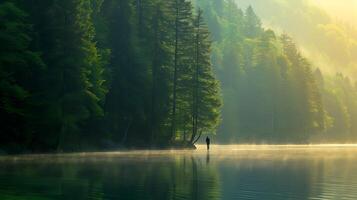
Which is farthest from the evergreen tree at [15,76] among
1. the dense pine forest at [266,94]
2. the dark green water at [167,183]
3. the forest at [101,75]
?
the dense pine forest at [266,94]

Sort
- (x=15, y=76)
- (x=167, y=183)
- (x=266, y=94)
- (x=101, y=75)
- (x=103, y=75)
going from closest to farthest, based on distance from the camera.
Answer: (x=167, y=183) → (x=15, y=76) → (x=101, y=75) → (x=103, y=75) → (x=266, y=94)

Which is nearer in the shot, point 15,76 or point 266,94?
point 15,76

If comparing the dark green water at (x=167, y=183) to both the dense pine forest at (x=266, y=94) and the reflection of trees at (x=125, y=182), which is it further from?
the dense pine forest at (x=266, y=94)

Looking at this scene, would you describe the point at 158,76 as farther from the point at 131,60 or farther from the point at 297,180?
the point at 297,180

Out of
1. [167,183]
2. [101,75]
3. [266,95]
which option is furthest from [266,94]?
[167,183]

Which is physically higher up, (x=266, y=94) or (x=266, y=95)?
(x=266, y=94)

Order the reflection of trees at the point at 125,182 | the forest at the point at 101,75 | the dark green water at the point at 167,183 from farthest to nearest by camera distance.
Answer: the forest at the point at 101,75
the dark green water at the point at 167,183
the reflection of trees at the point at 125,182

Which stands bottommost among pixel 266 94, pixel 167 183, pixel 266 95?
pixel 167 183

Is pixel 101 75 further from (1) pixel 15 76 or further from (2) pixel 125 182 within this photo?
(2) pixel 125 182

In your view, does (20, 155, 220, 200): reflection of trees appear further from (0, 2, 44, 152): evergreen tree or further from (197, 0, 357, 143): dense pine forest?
(197, 0, 357, 143): dense pine forest

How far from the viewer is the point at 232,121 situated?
129 meters

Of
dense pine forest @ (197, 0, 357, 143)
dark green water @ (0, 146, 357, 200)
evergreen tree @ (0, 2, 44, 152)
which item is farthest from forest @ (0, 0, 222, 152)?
dense pine forest @ (197, 0, 357, 143)

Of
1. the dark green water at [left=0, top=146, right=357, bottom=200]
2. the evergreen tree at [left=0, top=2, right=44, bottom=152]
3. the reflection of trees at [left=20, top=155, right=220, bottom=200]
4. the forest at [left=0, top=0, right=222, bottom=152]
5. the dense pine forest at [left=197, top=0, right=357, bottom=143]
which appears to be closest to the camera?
the reflection of trees at [left=20, top=155, right=220, bottom=200]

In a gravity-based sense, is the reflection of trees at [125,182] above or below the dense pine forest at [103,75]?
below
